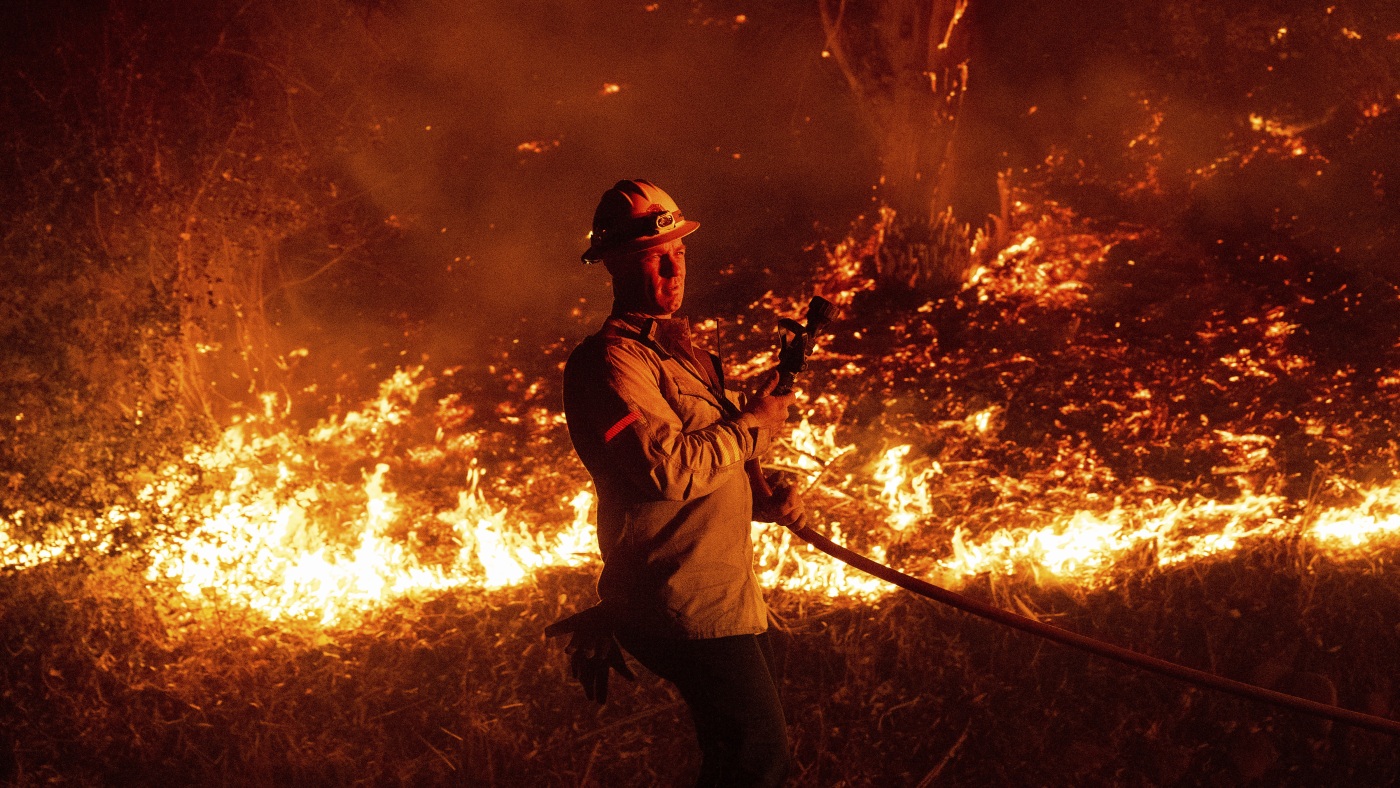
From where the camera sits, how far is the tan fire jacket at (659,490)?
2.46 m

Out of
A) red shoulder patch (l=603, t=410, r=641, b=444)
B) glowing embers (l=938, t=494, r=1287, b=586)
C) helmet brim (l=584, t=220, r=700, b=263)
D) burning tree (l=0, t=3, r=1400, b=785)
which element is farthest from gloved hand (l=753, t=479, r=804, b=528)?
glowing embers (l=938, t=494, r=1287, b=586)

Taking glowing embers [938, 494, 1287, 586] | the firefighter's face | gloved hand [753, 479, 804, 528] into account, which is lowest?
glowing embers [938, 494, 1287, 586]

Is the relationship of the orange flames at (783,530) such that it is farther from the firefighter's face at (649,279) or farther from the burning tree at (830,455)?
the firefighter's face at (649,279)

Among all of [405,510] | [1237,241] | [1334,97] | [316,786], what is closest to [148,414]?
[405,510]

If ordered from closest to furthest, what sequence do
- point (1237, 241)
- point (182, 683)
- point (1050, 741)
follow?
point (1050, 741) < point (182, 683) < point (1237, 241)

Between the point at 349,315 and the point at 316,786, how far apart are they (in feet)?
11.7

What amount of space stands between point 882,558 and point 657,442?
288cm

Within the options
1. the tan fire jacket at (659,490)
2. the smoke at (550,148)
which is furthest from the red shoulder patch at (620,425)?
the smoke at (550,148)

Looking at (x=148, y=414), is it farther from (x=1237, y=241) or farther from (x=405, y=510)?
(x=1237, y=241)

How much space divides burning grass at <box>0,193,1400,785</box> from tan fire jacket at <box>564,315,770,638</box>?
1.72 meters

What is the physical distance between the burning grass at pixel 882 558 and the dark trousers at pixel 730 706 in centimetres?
156

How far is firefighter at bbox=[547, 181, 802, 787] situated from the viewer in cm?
248

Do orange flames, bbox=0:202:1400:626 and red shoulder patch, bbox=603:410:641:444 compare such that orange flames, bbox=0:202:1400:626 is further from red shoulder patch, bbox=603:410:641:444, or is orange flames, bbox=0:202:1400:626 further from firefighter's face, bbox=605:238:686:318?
red shoulder patch, bbox=603:410:641:444

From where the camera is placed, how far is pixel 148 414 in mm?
5145
